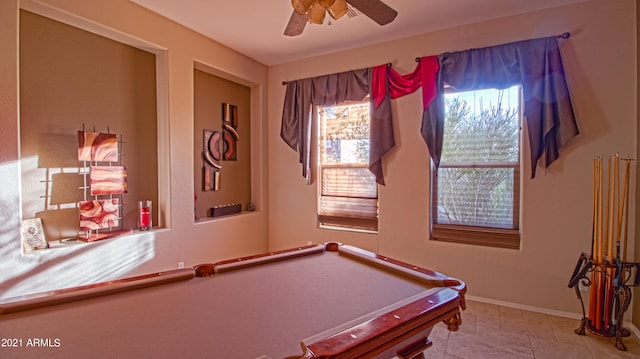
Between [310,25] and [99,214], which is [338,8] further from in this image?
[99,214]

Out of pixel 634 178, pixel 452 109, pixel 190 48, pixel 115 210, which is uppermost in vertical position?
pixel 190 48

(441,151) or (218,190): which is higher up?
(441,151)

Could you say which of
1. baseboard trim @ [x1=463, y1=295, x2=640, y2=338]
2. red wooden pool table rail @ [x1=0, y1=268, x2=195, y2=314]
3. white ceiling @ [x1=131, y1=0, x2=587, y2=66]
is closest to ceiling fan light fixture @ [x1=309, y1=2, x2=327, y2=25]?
white ceiling @ [x1=131, y1=0, x2=587, y2=66]

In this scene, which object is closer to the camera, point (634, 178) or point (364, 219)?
point (634, 178)

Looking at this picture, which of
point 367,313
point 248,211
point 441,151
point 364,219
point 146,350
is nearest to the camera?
point 146,350

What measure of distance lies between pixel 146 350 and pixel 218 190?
116 inches

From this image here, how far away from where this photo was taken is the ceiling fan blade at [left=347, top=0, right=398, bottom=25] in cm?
201

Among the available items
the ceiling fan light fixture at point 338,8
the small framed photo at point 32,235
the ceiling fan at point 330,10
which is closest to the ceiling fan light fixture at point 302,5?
the ceiling fan at point 330,10

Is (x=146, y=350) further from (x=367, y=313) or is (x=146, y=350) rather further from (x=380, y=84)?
(x=380, y=84)

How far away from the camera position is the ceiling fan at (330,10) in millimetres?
1860

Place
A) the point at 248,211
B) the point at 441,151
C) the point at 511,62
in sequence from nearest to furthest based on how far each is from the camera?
the point at 511,62 < the point at 441,151 < the point at 248,211

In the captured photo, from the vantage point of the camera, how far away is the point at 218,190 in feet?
12.7

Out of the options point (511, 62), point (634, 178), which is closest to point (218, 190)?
point (511, 62)

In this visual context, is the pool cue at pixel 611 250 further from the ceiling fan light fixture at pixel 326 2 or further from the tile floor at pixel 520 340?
the ceiling fan light fixture at pixel 326 2
